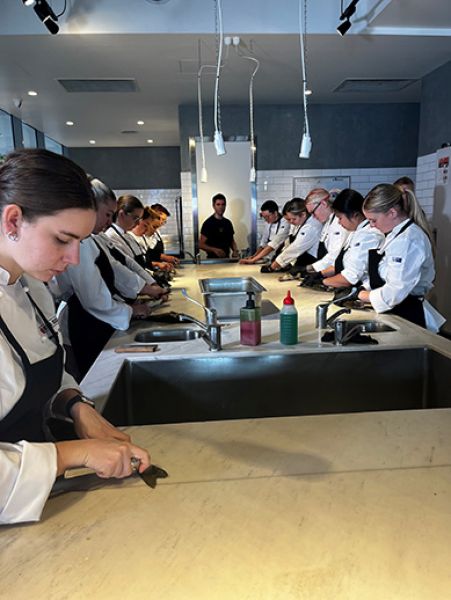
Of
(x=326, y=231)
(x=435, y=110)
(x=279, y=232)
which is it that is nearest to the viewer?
(x=326, y=231)

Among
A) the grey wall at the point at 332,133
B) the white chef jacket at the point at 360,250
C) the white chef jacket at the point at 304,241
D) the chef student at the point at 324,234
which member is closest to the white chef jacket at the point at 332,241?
the chef student at the point at 324,234

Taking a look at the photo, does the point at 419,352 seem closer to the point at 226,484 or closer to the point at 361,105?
the point at 226,484

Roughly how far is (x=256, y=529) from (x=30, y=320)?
68 cm

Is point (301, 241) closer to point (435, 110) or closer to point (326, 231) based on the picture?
point (326, 231)

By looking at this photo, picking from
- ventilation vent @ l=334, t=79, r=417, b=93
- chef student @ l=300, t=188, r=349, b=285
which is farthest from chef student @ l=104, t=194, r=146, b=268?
ventilation vent @ l=334, t=79, r=417, b=93

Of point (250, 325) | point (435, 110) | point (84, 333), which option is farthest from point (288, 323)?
point (435, 110)

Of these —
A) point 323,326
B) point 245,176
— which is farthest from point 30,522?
point 245,176

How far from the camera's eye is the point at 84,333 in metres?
2.50

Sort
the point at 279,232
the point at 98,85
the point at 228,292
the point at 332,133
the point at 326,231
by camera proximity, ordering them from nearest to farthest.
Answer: the point at 228,292 → the point at 326,231 → the point at 98,85 → the point at 279,232 → the point at 332,133

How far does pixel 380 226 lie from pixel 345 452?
183cm

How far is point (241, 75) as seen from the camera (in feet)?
17.3

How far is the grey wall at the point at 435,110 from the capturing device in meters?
4.97

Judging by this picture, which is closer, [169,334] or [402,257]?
[169,334]

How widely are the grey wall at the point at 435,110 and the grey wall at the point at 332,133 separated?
4.99 ft
